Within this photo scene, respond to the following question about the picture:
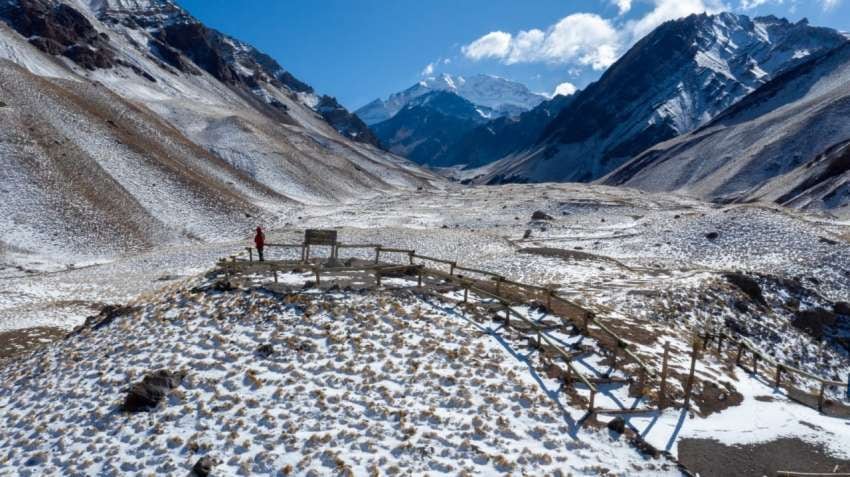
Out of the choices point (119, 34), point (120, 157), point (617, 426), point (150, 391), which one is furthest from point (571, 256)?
A: point (119, 34)

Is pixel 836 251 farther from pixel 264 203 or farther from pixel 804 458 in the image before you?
pixel 264 203

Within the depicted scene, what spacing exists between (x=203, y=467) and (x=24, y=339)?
18300 millimetres

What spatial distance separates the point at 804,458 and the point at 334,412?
37.3 feet

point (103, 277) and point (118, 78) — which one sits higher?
point (118, 78)

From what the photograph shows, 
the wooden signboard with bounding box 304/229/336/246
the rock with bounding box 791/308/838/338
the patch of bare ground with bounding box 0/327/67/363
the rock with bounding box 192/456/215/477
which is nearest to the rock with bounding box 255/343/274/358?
the rock with bounding box 192/456/215/477

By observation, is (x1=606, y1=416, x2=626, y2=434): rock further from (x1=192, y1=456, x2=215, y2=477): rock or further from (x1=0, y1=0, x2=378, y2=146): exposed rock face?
(x1=0, y1=0, x2=378, y2=146): exposed rock face

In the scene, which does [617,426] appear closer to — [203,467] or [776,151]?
[203,467]

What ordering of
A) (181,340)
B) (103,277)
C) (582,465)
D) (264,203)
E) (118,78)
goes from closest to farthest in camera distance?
(582,465)
(181,340)
(103,277)
(264,203)
(118,78)

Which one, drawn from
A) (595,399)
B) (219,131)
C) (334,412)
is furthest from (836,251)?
(219,131)

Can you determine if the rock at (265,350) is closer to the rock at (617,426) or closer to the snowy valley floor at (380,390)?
the snowy valley floor at (380,390)

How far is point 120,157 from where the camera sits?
A: 57.2 meters

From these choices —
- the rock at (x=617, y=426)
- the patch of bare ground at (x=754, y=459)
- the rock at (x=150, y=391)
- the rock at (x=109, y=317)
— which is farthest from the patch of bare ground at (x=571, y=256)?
the rock at (x=150, y=391)

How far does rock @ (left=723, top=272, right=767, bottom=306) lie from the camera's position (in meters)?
25.4

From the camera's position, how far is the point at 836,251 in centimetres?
3272
